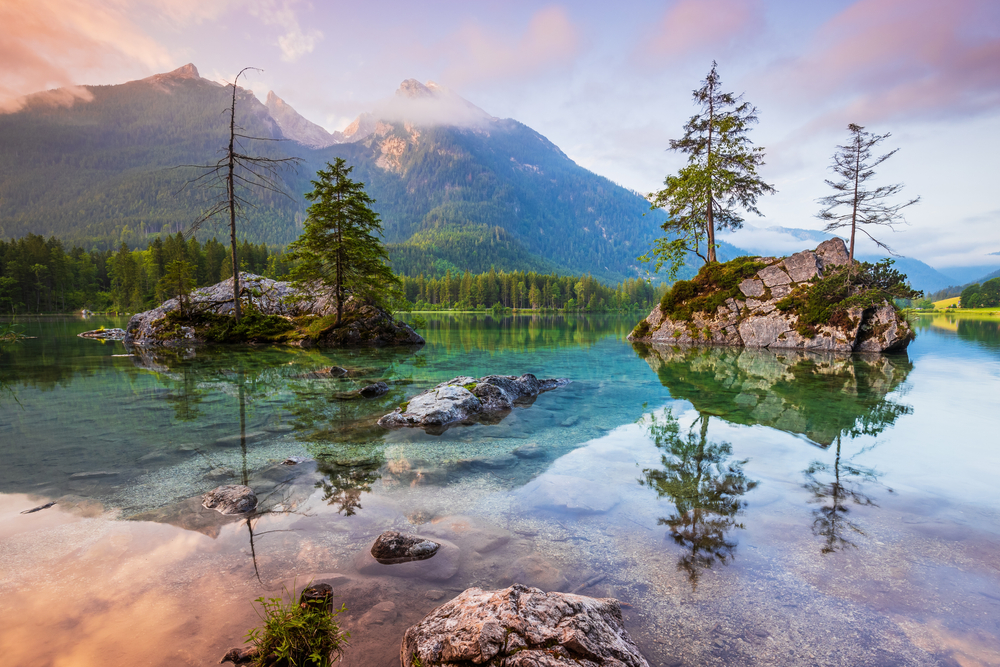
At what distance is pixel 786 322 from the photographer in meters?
29.0

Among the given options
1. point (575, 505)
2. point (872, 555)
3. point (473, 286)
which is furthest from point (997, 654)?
point (473, 286)

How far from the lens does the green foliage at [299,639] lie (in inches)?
117

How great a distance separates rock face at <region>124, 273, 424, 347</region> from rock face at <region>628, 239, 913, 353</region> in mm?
21504

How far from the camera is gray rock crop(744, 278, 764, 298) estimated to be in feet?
101

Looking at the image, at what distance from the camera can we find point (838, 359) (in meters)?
23.2

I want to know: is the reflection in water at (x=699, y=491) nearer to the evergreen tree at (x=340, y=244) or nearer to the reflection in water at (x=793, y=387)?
the reflection in water at (x=793, y=387)

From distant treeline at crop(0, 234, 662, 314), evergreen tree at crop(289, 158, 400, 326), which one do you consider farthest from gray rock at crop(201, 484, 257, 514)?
distant treeline at crop(0, 234, 662, 314)

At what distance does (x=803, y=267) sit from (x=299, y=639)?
3559 cm

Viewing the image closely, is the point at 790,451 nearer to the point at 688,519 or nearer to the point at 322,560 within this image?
the point at 688,519

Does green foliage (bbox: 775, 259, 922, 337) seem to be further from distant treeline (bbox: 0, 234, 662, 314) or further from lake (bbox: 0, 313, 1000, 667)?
distant treeline (bbox: 0, 234, 662, 314)

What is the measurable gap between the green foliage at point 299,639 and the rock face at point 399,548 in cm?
129

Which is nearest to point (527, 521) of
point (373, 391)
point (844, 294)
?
point (373, 391)

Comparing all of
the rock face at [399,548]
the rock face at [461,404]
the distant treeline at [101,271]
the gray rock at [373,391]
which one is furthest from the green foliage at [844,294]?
the distant treeline at [101,271]

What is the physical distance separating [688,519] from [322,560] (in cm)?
452
